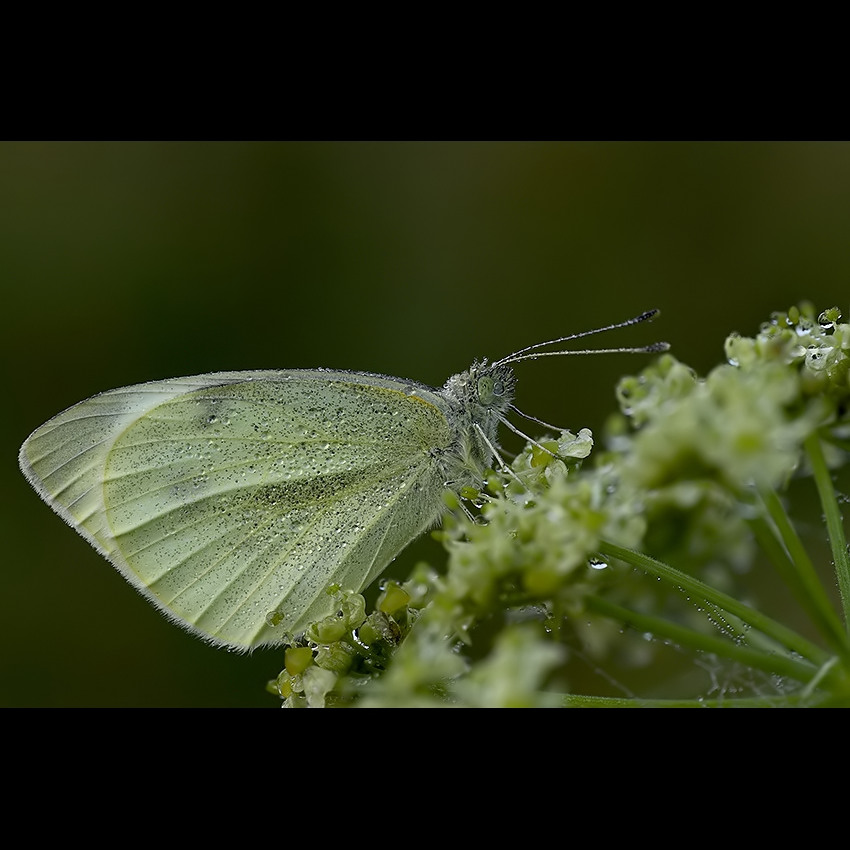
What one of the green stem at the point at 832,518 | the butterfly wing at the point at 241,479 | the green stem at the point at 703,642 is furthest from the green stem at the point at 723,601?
the butterfly wing at the point at 241,479

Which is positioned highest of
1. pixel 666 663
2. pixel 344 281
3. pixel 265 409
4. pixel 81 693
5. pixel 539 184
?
pixel 539 184

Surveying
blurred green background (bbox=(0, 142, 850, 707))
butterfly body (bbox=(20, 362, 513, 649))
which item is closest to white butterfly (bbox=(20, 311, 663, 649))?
butterfly body (bbox=(20, 362, 513, 649))

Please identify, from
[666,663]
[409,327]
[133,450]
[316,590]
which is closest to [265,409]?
[133,450]

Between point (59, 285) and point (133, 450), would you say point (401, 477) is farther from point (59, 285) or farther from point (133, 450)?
point (59, 285)

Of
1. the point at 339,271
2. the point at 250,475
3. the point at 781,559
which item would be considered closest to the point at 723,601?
the point at 781,559

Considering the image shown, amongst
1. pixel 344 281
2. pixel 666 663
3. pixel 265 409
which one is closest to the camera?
pixel 265 409

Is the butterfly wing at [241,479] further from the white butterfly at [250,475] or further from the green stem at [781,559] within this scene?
the green stem at [781,559]

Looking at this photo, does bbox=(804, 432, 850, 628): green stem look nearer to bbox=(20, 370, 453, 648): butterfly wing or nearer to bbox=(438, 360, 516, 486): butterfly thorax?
bbox=(438, 360, 516, 486): butterfly thorax
